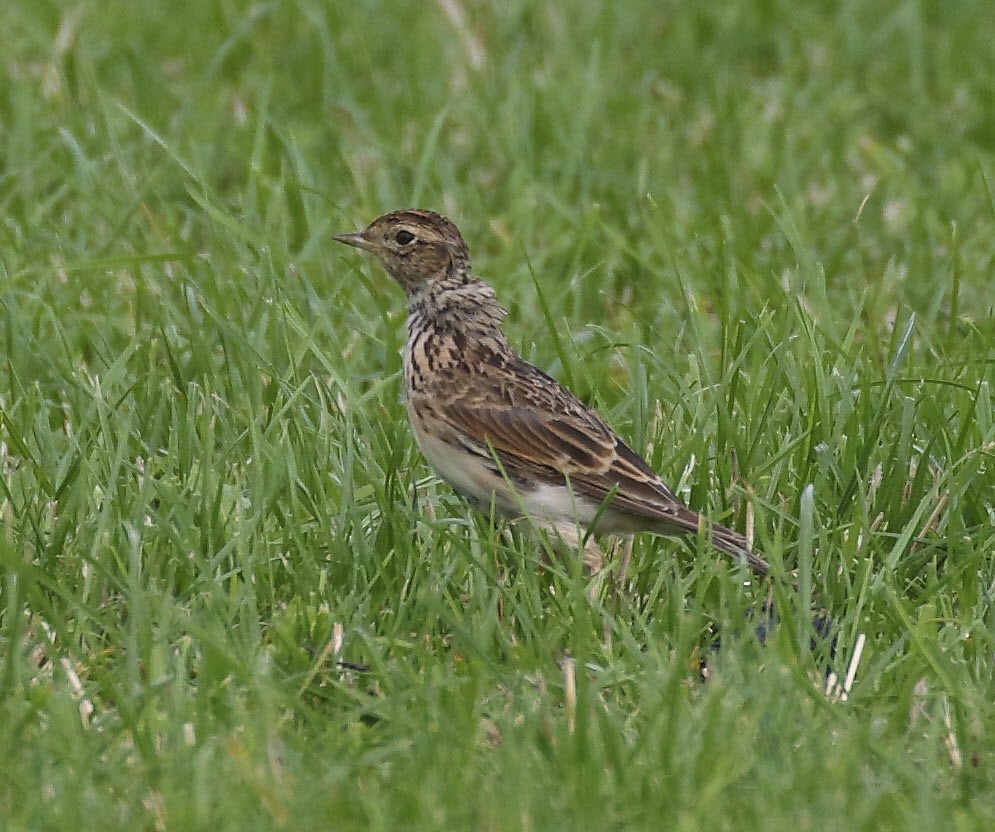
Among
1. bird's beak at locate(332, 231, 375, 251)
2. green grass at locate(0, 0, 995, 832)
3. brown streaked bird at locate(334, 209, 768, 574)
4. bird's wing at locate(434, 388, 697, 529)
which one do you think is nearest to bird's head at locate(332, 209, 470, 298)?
bird's beak at locate(332, 231, 375, 251)

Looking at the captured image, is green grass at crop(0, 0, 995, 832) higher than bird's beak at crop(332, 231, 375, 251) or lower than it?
lower

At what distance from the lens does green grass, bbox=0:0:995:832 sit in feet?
15.0

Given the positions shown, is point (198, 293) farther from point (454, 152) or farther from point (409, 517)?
point (454, 152)

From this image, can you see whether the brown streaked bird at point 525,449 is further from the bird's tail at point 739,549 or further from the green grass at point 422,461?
the green grass at point 422,461

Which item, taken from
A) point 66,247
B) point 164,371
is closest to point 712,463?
point 164,371

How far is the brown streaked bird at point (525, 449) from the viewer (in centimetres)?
573

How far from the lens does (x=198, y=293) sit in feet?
24.2

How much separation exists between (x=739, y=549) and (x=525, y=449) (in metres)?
0.72

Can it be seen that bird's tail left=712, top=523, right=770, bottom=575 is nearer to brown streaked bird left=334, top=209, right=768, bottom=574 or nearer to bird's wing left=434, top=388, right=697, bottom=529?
brown streaked bird left=334, top=209, right=768, bottom=574

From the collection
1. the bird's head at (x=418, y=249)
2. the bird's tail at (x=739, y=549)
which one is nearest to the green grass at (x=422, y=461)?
the bird's tail at (x=739, y=549)

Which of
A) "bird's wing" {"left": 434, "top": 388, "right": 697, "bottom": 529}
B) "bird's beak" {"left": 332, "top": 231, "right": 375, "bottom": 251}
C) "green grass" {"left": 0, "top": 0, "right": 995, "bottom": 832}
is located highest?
"bird's beak" {"left": 332, "top": 231, "right": 375, "bottom": 251}

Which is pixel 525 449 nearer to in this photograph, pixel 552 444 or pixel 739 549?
pixel 552 444

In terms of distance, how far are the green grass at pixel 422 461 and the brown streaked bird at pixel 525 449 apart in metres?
0.15

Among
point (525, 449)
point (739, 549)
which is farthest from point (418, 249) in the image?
point (739, 549)
